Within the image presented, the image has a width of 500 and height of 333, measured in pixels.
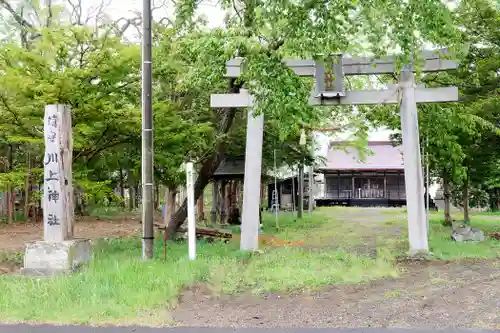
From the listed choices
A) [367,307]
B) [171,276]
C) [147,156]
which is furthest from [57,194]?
[367,307]

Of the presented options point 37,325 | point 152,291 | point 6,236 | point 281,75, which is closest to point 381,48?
point 281,75

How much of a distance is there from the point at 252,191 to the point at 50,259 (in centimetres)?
475

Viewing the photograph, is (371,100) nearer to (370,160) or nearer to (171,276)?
(171,276)

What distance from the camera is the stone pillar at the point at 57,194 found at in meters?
9.52

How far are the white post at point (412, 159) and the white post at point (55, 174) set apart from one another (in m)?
7.40

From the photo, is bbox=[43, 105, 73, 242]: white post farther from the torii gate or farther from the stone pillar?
the torii gate

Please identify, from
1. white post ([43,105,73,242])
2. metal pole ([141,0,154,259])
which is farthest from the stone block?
metal pole ([141,0,154,259])

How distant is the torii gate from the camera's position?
11.5 m

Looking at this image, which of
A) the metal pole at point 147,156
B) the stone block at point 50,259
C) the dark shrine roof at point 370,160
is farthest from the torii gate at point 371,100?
the dark shrine roof at point 370,160

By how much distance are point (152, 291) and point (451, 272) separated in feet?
18.3

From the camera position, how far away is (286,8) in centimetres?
693

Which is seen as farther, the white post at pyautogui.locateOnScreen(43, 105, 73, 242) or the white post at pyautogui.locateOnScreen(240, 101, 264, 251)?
the white post at pyautogui.locateOnScreen(240, 101, 264, 251)

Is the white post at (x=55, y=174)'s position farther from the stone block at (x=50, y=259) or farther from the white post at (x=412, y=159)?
the white post at (x=412, y=159)

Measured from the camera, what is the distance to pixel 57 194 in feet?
32.3
